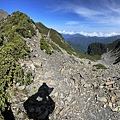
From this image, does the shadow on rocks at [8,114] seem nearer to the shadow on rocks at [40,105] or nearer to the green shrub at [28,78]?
the shadow on rocks at [40,105]

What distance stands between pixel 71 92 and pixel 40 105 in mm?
3787

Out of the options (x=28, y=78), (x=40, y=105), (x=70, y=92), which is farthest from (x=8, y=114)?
(x=70, y=92)

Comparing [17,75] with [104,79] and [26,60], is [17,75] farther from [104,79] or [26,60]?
[104,79]

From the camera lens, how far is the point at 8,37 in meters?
25.5

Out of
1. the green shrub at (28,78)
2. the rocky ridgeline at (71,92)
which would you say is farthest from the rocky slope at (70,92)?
the green shrub at (28,78)

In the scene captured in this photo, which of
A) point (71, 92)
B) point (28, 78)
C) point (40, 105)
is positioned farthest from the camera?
point (28, 78)

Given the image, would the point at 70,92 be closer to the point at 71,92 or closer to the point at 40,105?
the point at 71,92

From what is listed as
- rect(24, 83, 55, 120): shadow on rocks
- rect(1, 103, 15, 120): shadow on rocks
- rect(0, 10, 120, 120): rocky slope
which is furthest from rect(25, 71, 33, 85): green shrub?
rect(1, 103, 15, 120): shadow on rocks

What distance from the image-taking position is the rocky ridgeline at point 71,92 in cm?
1577

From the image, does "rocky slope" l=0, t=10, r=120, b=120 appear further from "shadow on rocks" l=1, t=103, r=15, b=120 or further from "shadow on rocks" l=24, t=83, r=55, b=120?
"shadow on rocks" l=24, t=83, r=55, b=120

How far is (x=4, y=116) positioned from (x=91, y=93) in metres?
8.95

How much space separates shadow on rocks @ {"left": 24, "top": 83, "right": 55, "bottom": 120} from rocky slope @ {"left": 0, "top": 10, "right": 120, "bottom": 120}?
0.40 m

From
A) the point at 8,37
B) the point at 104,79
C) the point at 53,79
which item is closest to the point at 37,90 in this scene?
the point at 53,79

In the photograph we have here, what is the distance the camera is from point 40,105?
54.2ft
